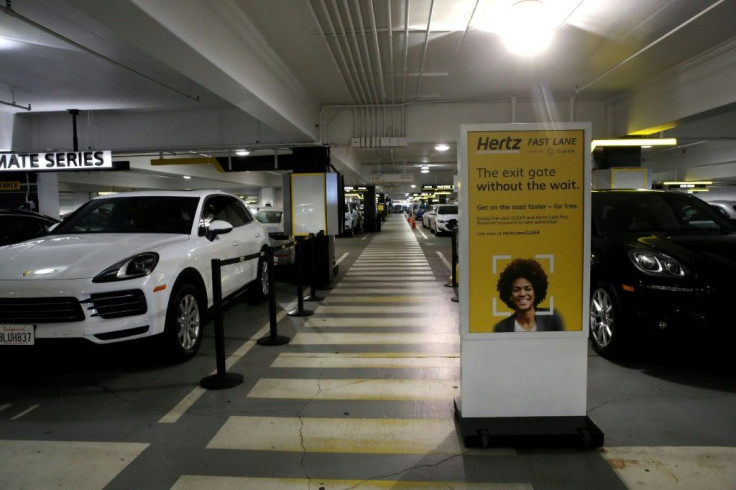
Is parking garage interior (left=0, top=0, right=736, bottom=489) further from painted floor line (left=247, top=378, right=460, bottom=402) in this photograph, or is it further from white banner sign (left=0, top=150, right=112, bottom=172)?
white banner sign (left=0, top=150, right=112, bottom=172)

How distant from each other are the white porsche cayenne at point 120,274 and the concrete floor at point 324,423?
256 millimetres

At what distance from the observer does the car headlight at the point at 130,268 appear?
4195 mm

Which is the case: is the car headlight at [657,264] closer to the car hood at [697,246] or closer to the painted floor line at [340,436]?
the car hood at [697,246]

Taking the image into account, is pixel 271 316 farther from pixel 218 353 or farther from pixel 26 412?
pixel 26 412

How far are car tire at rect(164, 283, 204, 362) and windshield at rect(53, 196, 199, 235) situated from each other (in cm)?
86

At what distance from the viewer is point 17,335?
159 inches

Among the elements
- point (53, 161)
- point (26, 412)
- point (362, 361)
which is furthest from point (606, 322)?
point (53, 161)

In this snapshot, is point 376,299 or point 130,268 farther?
point 376,299

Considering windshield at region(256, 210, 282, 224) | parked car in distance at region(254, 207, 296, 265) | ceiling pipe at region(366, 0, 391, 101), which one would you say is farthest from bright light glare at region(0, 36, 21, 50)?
windshield at region(256, 210, 282, 224)

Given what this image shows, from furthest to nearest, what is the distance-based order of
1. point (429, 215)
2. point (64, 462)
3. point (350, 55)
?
point (429, 215) → point (350, 55) → point (64, 462)

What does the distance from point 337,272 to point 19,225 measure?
6352 mm

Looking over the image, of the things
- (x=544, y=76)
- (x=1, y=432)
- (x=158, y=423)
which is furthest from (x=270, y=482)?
(x=544, y=76)

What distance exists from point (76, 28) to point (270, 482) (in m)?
6.01

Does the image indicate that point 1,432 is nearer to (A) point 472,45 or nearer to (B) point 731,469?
(B) point 731,469
